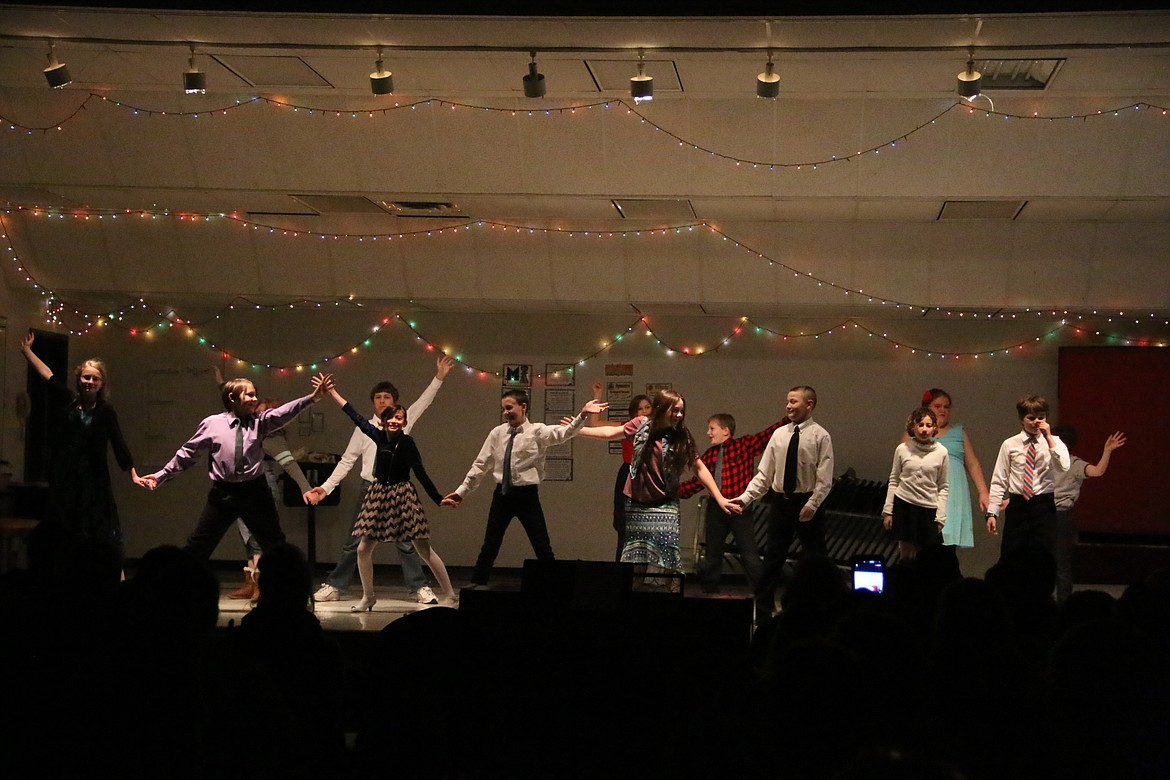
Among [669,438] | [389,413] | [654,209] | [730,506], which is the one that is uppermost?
[654,209]

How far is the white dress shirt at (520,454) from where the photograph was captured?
872cm

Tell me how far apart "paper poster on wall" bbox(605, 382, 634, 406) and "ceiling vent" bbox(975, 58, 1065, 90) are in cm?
451

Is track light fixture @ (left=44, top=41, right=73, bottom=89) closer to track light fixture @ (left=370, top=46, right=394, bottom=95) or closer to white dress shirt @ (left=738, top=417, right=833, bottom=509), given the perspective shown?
track light fixture @ (left=370, top=46, right=394, bottom=95)

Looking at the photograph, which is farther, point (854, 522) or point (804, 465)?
point (854, 522)

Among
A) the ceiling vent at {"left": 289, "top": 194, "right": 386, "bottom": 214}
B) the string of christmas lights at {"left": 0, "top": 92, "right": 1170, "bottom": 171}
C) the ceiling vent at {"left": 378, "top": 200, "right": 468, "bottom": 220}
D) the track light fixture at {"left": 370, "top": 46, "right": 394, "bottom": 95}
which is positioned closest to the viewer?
the track light fixture at {"left": 370, "top": 46, "right": 394, "bottom": 95}

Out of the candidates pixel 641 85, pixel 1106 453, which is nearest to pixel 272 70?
pixel 641 85

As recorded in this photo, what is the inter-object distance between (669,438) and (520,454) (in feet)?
5.00

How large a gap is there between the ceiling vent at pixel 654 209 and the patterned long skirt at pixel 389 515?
2.87m

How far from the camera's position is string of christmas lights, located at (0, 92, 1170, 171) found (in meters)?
8.46

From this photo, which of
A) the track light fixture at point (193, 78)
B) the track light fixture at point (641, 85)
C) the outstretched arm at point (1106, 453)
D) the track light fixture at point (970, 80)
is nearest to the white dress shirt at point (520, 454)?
the track light fixture at point (641, 85)

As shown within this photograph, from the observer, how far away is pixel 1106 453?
9445mm

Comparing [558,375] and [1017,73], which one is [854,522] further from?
[1017,73]

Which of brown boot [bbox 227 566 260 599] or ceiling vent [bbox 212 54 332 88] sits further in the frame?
brown boot [bbox 227 566 260 599]

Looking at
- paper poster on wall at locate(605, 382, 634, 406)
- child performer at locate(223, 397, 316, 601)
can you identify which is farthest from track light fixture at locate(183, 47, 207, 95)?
paper poster on wall at locate(605, 382, 634, 406)
